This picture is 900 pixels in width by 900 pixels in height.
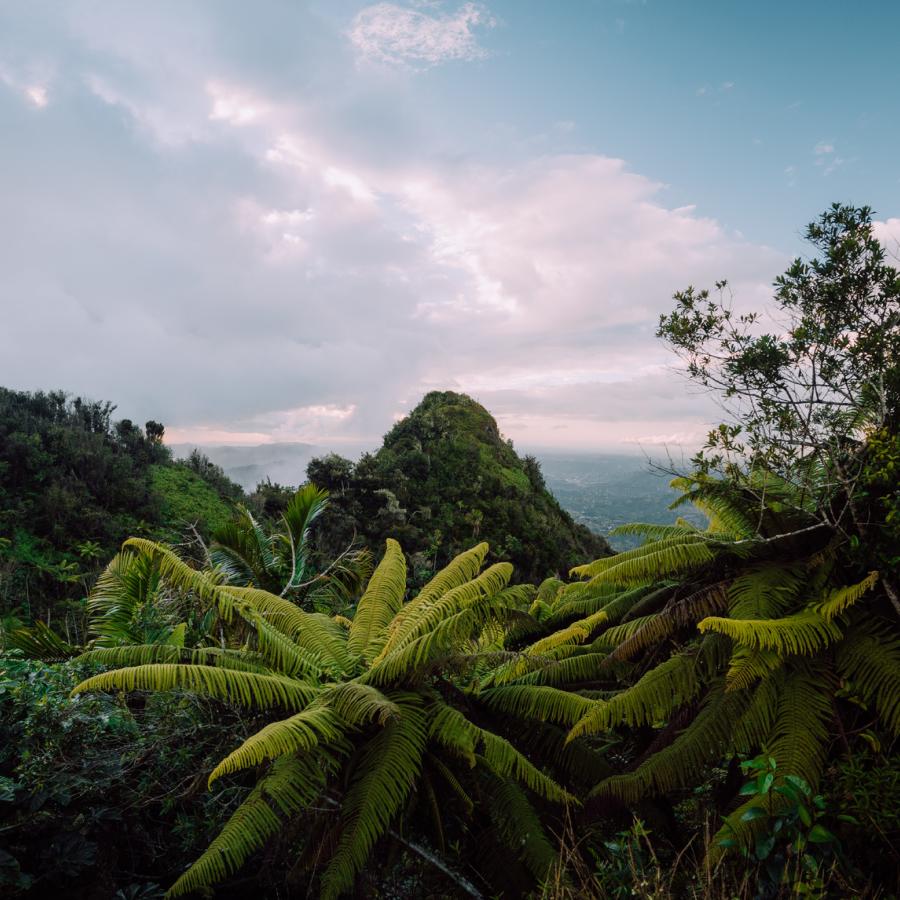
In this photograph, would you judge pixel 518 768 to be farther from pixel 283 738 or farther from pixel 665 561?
pixel 665 561

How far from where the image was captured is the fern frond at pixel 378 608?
5.28 metres

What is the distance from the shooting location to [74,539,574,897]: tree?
11.9ft

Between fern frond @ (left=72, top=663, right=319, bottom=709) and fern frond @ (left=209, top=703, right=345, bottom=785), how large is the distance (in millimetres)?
324

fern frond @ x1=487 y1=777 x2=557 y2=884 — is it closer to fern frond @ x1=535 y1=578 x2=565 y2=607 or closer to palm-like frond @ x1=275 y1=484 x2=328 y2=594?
fern frond @ x1=535 y1=578 x2=565 y2=607

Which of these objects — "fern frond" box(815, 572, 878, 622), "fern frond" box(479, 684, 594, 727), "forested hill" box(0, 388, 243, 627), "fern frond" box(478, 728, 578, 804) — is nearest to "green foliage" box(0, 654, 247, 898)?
"fern frond" box(478, 728, 578, 804)

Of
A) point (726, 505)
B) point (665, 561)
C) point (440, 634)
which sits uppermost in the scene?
point (726, 505)

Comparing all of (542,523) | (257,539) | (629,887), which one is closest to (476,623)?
(629,887)

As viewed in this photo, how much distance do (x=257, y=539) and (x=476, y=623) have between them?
22.8ft

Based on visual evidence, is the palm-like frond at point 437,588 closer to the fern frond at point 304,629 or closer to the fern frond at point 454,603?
the fern frond at point 454,603

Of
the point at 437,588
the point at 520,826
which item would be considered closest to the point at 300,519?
the point at 437,588

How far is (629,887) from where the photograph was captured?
315 centimetres

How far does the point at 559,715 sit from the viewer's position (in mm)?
4578

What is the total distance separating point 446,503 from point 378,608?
22204mm

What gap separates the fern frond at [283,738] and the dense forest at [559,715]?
0.03 metres
